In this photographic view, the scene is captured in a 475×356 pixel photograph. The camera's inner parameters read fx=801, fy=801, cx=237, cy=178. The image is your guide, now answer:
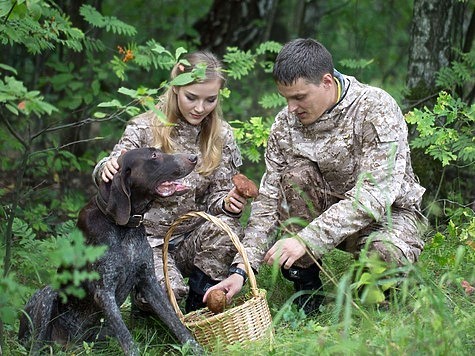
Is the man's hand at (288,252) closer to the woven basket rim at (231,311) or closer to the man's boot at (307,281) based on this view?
the woven basket rim at (231,311)

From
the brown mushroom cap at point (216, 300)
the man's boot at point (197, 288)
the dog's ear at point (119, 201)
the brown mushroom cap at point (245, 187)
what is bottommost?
the man's boot at point (197, 288)

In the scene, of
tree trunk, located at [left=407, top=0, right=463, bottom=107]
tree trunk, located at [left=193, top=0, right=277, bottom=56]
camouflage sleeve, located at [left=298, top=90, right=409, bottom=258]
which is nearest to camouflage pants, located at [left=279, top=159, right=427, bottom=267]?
camouflage sleeve, located at [left=298, top=90, right=409, bottom=258]

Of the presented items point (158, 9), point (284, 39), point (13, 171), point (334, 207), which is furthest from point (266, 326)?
point (284, 39)

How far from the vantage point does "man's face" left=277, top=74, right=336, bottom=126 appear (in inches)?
193

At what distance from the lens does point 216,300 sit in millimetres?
4641

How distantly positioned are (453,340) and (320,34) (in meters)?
7.94

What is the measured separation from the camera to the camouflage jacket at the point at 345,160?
15.5 feet

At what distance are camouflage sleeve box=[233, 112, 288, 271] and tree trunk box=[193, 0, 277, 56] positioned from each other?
494 centimetres

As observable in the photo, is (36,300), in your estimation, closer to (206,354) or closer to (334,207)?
(206,354)

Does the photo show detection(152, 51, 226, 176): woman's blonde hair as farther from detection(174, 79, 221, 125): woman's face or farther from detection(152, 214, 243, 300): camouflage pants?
detection(152, 214, 243, 300): camouflage pants

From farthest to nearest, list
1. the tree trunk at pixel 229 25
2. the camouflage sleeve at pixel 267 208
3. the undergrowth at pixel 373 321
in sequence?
the tree trunk at pixel 229 25
the camouflage sleeve at pixel 267 208
the undergrowth at pixel 373 321

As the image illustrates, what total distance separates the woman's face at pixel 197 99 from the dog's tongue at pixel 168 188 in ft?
2.34

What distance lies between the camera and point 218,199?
5.54 meters

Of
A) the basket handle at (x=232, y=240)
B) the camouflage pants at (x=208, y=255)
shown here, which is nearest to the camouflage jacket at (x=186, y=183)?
the camouflage pants at (x=208, y=255)
